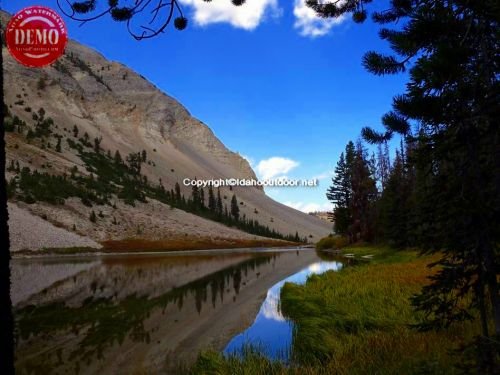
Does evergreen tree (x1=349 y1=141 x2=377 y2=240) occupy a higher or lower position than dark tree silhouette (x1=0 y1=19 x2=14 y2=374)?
higher

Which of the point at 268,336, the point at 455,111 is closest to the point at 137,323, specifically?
the point at 268,336

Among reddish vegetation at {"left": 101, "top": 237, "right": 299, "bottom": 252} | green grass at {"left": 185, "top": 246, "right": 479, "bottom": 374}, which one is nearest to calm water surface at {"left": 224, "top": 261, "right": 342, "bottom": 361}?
green grass at {"left": 185, "top": 246, "right": 479, "bottom": 374}

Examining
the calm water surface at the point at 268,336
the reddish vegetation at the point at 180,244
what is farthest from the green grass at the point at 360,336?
the reddish vegetation at the point at 180,244

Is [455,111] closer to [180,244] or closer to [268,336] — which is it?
[268,336]

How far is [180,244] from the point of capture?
89.5 metres

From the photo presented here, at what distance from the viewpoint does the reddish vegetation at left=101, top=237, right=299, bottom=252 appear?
2945 inches

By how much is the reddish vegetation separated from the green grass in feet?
199

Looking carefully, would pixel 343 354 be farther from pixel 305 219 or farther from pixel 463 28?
pixel 305 219

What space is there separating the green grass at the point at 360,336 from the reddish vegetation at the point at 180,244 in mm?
60653

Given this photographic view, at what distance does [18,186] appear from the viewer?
2972 inches

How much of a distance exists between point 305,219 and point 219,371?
19000 cm

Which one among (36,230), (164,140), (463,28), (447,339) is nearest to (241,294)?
(447,339)

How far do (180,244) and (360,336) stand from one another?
82.2 m

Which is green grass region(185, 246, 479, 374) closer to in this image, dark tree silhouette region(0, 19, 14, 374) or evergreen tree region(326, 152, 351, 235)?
dark tree silhouette region(0, 19, 14, 374)
